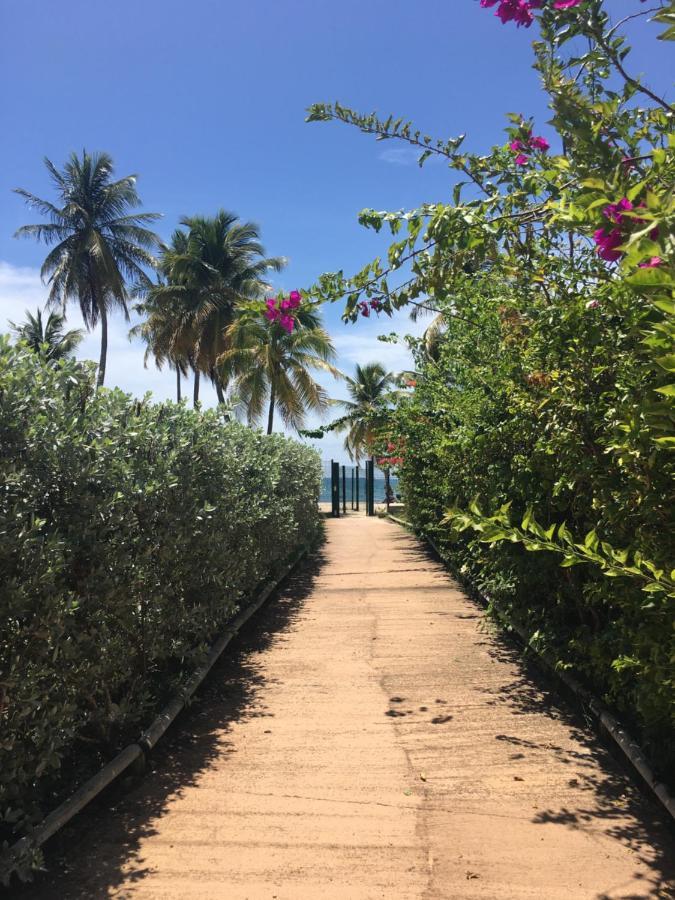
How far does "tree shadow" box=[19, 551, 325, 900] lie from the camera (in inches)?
108

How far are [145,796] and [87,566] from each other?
1332 mm

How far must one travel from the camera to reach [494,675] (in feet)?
18.1

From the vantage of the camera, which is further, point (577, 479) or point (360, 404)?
point (360, 404)

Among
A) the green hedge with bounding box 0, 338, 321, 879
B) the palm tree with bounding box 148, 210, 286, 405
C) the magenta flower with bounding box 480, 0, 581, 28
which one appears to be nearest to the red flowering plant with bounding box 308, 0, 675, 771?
the magenta flower with bounding box 480, 0, 581, 28

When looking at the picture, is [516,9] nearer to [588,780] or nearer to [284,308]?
[284,308]

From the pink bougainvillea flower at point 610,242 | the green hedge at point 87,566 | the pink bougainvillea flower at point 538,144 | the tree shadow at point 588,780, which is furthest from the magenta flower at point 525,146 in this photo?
the tree shadow at point 588,780

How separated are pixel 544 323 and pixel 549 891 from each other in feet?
8.70

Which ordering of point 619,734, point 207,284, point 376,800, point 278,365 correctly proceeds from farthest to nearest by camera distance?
1. point 207,284
2. point 278,365
3. point 619,734
4. point 376,800

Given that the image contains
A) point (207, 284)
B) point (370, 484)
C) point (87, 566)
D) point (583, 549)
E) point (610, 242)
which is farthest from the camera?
point (370, 484)

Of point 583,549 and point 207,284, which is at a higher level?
point 207,284

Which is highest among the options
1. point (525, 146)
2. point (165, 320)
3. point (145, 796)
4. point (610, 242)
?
point (165, 320)

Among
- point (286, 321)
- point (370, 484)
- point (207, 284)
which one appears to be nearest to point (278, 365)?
point (207, 284)

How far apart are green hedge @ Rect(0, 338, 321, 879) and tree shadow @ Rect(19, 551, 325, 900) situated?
21 cm

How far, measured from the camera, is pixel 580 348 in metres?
3.44
